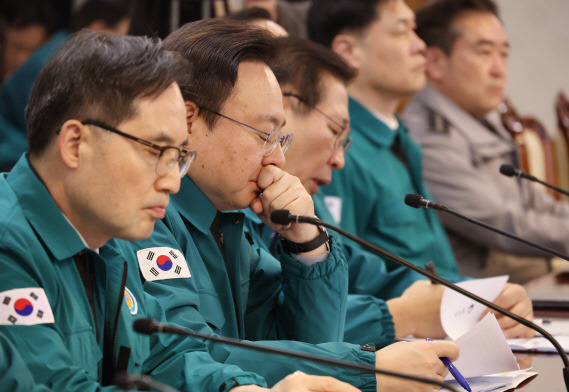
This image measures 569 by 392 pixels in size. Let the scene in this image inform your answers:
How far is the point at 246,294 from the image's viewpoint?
5.97ft

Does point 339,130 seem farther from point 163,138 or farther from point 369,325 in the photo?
point 163,138

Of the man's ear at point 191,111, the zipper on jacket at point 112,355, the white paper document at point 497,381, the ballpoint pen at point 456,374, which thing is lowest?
the white paper document at point 497,381

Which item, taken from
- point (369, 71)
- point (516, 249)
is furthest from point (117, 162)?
point (516, 249)

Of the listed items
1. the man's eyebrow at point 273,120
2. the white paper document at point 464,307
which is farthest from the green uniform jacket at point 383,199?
the man's eyebrow at point 273,120

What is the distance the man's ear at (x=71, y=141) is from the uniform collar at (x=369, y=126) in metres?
1.98

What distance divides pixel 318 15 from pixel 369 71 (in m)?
0.29

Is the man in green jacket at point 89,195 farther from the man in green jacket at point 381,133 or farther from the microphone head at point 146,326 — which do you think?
the man in green jacket at point 381,133

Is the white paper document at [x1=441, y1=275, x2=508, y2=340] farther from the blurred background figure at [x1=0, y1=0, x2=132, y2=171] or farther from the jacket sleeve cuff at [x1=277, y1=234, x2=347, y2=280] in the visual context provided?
the blurred background figure at [x1=0, y1=0, x2=132, y2=171]

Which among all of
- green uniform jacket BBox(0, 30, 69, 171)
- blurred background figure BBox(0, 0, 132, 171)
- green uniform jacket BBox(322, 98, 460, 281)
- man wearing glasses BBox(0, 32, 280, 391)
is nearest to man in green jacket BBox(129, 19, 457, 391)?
man wearing glasses BBox(0, 32, 280, 391)

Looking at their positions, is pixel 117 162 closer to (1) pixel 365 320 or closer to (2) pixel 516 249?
(1) pixel 365 320

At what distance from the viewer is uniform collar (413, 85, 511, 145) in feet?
12.4

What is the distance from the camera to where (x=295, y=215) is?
1581 mm

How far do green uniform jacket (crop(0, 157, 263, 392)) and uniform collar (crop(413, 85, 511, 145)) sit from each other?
8.40 feet

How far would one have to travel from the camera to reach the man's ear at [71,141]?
3.97 feet
